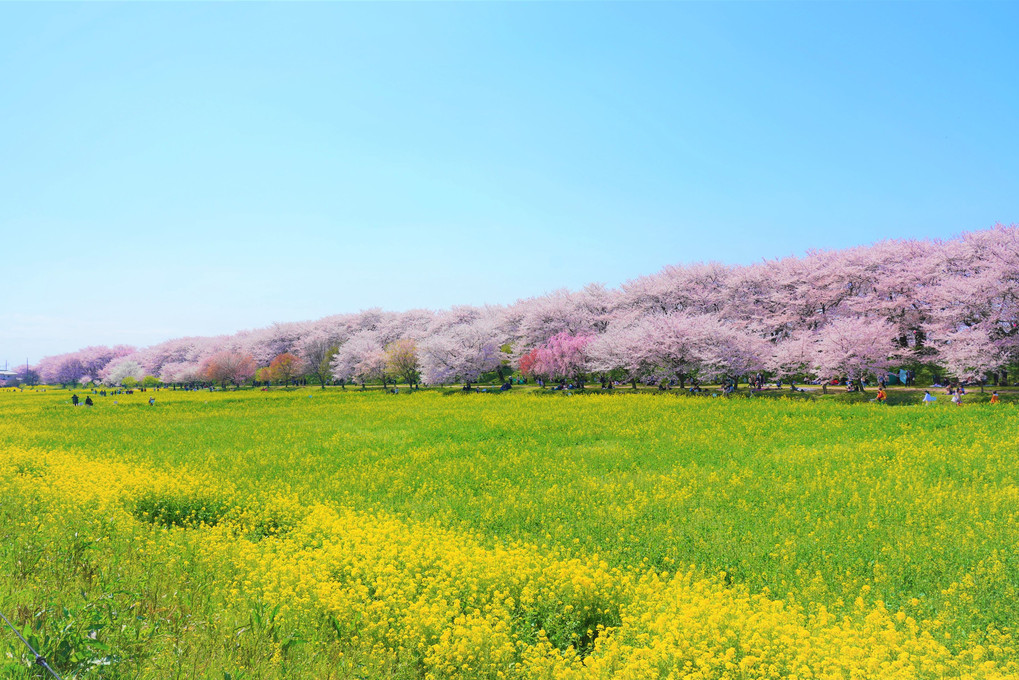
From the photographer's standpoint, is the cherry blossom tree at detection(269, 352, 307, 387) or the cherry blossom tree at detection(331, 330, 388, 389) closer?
the cherry blossom tree at detection(331, 330, 388, 389)

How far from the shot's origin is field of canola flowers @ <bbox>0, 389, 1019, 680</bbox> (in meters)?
6.52

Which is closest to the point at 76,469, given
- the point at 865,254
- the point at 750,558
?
the point at 750,558

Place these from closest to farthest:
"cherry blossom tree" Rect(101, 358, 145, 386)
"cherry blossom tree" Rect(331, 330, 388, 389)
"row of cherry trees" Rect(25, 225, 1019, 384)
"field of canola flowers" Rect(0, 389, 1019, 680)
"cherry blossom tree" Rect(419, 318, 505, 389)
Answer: "field of canola flowers" Rect(0, 389, 1019, 680)
"row of cherry trees" Rect(25, 225, 1019, 384)
"cherry blossom tree" Rect(419, 318, 505, 389)
"cherry blossom tree" Rect(331, 330, 388, 389)
"cherry blossom tree" Rect(101, 358, 145, 386)

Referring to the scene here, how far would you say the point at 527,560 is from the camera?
9.30 meters

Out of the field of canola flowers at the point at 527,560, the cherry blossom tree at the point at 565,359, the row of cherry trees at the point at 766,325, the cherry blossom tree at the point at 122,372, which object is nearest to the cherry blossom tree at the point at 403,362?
the row of cherry trees at the point at 766,325

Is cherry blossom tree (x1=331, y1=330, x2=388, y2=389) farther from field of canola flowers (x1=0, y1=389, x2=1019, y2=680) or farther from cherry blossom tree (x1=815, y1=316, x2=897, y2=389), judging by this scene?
field of canola flowers (x1=0, y1=389, x2=1019, y2=680)

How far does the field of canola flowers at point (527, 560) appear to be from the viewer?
257 inches

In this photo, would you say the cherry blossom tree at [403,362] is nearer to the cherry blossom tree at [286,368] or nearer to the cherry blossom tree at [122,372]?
the cherry blossom tree at [286,368]

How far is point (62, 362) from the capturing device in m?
151

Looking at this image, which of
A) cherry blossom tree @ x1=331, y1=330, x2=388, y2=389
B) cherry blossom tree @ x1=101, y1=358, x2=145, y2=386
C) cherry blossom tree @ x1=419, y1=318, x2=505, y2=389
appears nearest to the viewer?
cherry blossom tree @ x1=419, y1=318, x2=505, y2=389

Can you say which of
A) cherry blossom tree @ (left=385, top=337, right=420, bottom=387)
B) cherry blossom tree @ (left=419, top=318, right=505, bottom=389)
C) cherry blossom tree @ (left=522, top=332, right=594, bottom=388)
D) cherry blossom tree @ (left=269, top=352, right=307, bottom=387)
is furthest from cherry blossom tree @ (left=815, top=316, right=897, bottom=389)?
cherry blossom tree @ (left=269, top=352, right=307, bottom=387)

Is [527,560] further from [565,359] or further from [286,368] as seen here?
[286,368]

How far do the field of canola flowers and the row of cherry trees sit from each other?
79.7ft

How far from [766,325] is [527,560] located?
5381 centimetres
